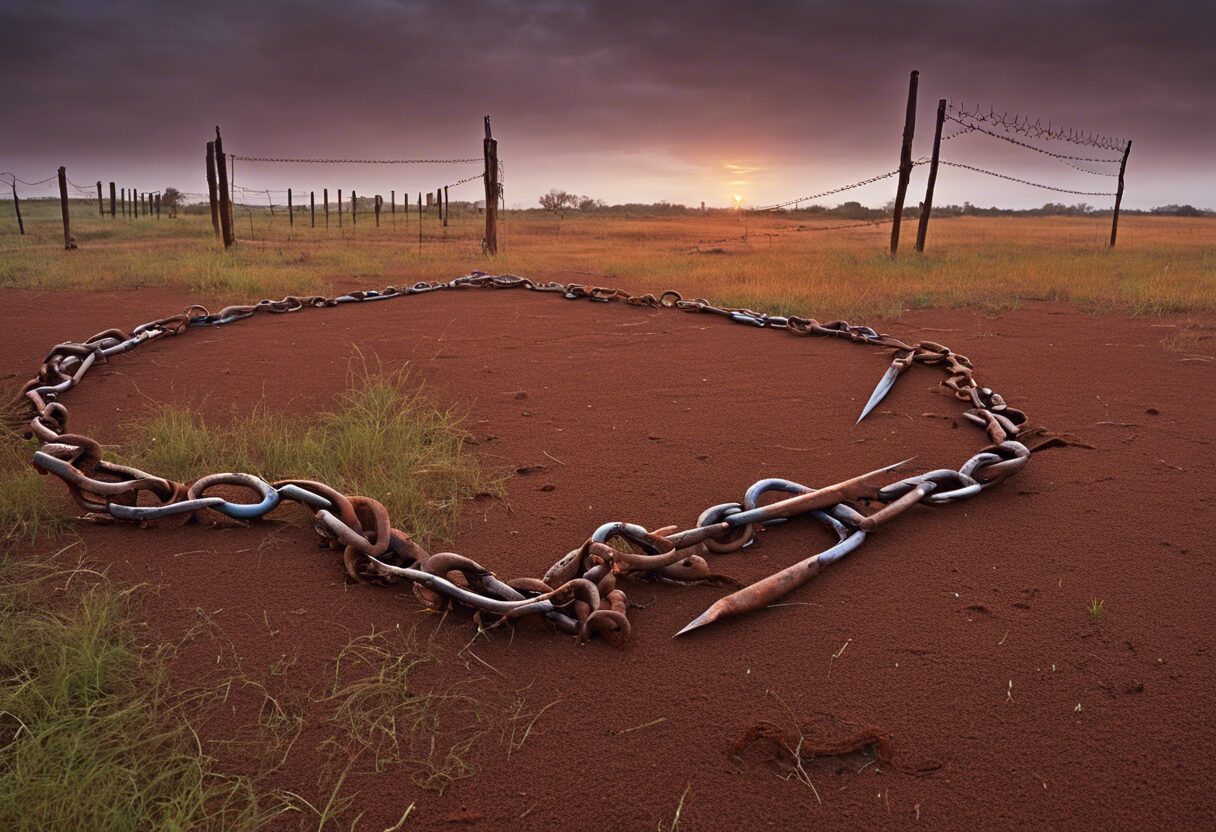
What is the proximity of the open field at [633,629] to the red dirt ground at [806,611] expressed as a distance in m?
0.01

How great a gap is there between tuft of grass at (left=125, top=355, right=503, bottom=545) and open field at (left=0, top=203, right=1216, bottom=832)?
0.07ft

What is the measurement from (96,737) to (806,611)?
177 cm

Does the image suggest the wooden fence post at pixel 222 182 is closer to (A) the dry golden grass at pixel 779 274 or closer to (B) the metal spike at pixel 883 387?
(A) the dry golden grass at pixel 779 274

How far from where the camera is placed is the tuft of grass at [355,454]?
3.18 metres

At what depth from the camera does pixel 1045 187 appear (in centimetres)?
1777

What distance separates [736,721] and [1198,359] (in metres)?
5.68

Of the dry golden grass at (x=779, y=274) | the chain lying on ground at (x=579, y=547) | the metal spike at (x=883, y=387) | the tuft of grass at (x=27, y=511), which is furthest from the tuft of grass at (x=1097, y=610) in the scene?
the dry golden grass at (x=779, y=274)

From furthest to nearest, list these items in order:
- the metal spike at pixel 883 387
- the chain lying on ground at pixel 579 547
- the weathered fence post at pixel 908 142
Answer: the weathered fence post at pixel 908 142
the metal spike at pixel 883 387
the chain lying on ground at pixel 579 547

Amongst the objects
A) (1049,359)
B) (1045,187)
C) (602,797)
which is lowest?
(602,797)

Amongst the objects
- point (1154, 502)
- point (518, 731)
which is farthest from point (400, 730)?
point (1154, 502)

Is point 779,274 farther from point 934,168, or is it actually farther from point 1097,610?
point 1097,610

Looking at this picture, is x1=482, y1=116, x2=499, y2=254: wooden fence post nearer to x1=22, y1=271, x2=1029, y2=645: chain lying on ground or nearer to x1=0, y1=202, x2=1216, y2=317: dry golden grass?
x1=0, y1=202, x2=1216, y2=317: dry golden grass

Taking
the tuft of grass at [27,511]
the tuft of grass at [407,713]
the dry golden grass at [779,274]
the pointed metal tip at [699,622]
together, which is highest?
the dry golden grass at [779,274]

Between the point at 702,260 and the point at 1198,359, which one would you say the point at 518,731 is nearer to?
the point at 1198,359
